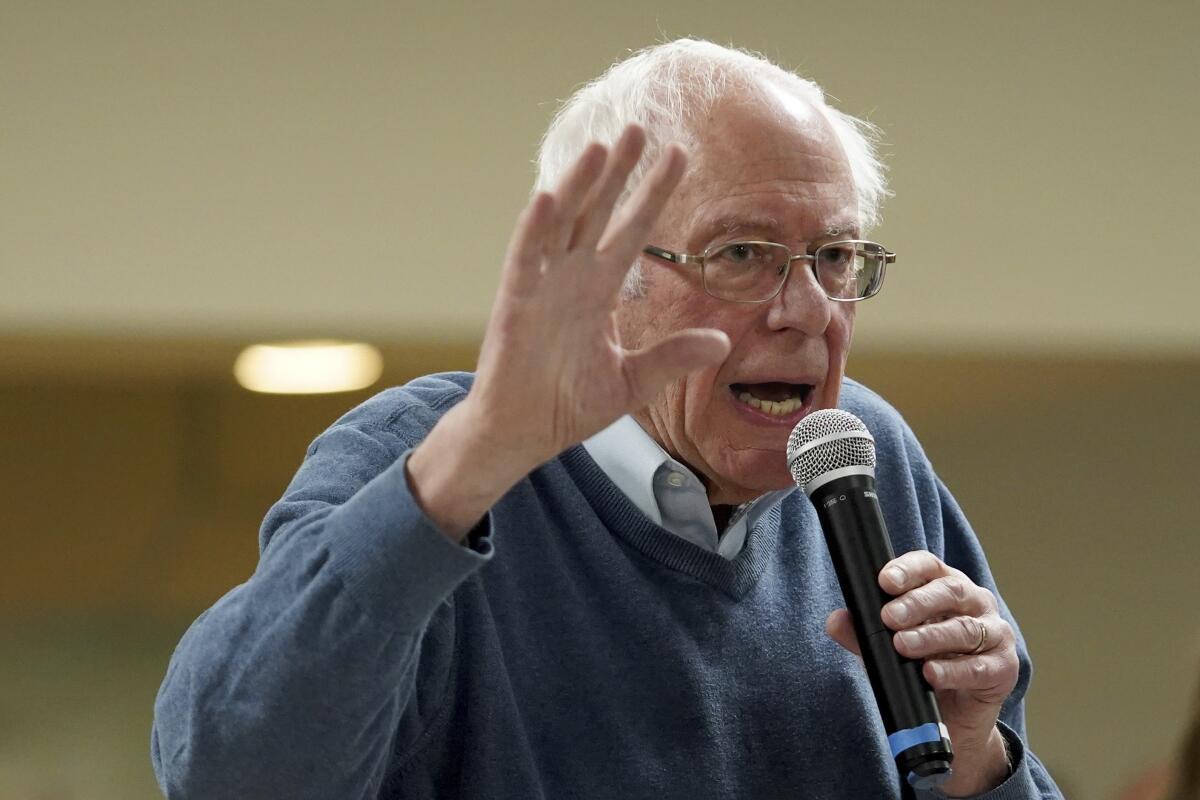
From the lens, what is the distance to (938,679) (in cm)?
120

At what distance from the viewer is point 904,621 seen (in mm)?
1193

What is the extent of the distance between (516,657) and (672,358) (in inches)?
18.3

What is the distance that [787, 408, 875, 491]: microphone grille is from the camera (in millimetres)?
1288

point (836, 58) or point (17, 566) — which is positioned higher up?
point (836, 58)

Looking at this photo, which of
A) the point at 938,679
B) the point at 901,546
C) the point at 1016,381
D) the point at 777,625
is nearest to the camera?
the point at 938,679

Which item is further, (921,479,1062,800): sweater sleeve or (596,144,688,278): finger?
(921,479,1062,800): sweater sleeve

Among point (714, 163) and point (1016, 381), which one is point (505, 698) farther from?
point (1016, 381)

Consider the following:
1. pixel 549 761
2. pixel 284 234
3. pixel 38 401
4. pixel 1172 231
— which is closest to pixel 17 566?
pixel 38 401

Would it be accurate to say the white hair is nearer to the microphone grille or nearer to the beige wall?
the microphone grille

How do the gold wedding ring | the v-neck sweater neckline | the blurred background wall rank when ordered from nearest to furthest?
the gold wedding ring → the v-neck sweater neckline → the blurred background wall

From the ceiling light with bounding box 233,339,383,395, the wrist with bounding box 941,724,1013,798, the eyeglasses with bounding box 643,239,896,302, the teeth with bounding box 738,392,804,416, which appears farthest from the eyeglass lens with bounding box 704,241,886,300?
the ceiling light with bounding box 233,339,383,395

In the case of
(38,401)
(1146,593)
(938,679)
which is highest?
(938,679)

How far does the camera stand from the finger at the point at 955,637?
1.19 m

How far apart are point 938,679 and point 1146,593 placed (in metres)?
3.19
